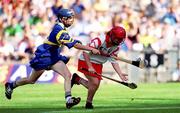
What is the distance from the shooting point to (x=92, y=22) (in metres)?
26.2

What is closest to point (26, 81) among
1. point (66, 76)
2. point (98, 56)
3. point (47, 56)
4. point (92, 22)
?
point (47, 56)

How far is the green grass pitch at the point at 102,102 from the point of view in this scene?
41.7ft

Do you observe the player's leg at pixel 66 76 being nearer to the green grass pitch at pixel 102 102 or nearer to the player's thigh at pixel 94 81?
the green grass pitch at pixel 102 102

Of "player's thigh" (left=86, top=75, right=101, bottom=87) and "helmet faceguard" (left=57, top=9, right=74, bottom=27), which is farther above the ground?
"helmet faceguard" (left=57, top=9, right=74, bottom=27)

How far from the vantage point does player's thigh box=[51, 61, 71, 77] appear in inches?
522

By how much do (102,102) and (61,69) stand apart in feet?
6.91

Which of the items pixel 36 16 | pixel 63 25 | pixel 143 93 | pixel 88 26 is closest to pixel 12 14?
pixel 36 16

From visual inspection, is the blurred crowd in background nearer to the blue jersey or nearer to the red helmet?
the blue jersey

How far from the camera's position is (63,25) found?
517 inches

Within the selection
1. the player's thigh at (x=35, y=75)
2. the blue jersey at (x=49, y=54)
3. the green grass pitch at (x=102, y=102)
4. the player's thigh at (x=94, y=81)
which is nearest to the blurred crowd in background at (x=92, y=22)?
the green grass pitch at (x=102, y=102)

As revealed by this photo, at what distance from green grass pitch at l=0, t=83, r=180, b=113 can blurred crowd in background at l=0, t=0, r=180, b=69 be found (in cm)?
459

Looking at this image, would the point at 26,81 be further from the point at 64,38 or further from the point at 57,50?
the point at 64,38

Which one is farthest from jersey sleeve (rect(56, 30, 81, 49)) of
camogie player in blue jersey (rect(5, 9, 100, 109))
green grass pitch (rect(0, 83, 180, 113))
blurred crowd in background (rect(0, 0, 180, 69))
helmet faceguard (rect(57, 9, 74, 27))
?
blurred crowd in background (rect(0, 0, 180, 69))

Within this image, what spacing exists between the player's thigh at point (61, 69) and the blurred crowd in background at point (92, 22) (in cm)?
1091
